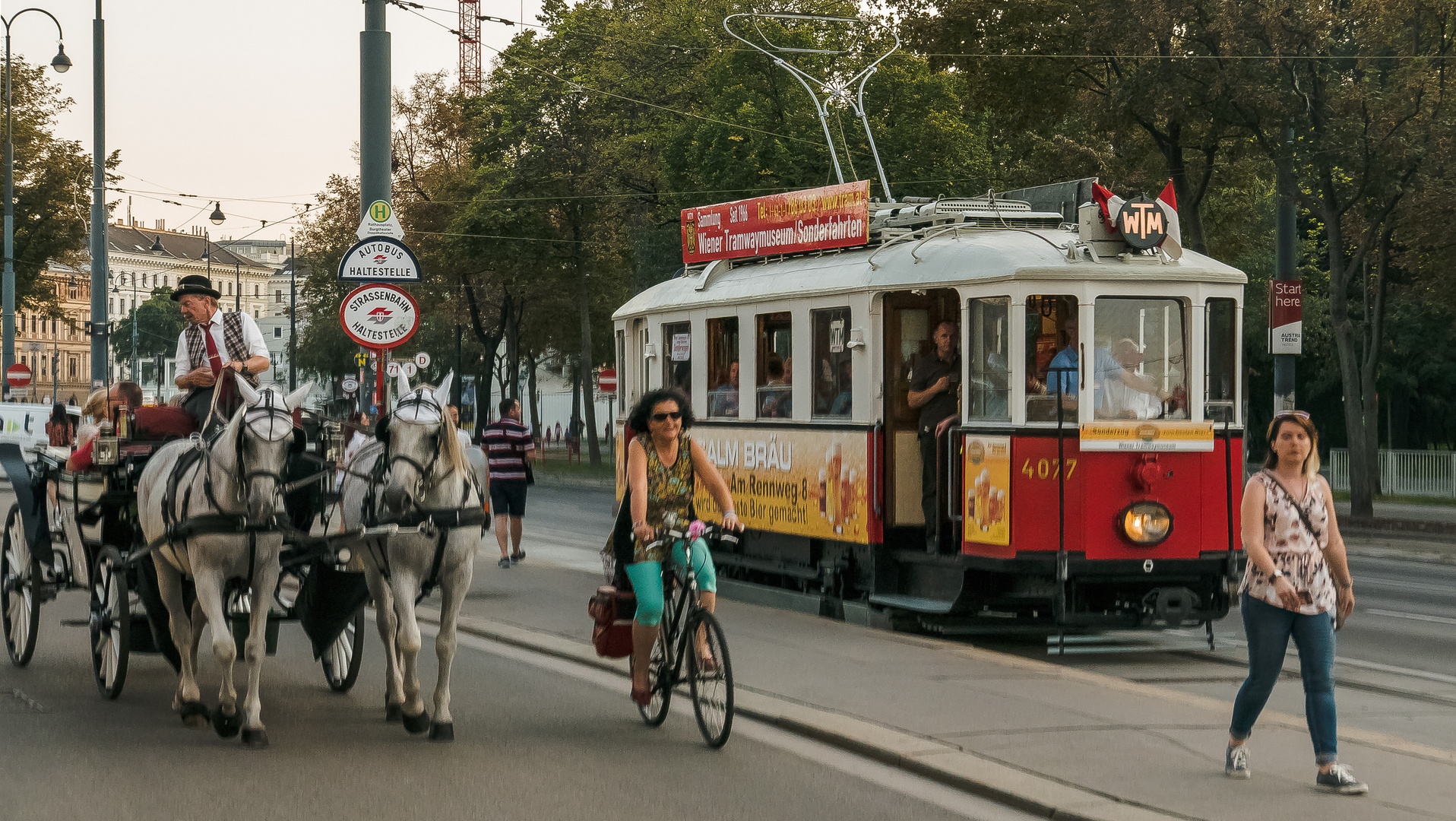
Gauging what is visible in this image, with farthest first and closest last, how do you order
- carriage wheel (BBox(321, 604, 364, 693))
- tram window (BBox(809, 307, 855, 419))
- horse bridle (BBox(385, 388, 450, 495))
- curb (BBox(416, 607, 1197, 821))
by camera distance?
tram window (BBox(809, 307, 855, 419)) → carriage wheel (BBox(321, 604, 364, 693)) → horse bridle (BBox(385, 388, 450, 495)) → curb (BBox(416, 607, 1197, 821))

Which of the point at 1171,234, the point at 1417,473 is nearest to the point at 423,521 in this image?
the point at 1171,234

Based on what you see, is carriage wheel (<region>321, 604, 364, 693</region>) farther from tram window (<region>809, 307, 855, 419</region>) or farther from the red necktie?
tram window (<region>809, 307, 855, 419</region>)

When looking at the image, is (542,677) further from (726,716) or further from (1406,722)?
(1406,722)

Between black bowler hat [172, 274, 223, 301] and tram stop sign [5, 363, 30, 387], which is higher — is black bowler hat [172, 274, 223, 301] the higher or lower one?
the lower one

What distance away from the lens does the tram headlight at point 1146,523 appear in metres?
10.6

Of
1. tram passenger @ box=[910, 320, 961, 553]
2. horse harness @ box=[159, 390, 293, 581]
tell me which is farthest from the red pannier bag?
tram passenger @ box=[910, 320, 961, 553]

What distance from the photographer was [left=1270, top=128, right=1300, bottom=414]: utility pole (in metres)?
21.3

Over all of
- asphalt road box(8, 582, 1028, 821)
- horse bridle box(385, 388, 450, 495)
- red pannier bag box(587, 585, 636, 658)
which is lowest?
asphalt road box(8, 582, 1028, 821)

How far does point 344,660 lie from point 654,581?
2434 mm

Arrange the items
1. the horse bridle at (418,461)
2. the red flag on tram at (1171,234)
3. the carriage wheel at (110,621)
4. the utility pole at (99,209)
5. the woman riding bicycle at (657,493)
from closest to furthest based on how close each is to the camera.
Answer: the horse bridle at (418,461) < the woman riding bicycle at (657,493) < the carriage wheel at (110,621) < the red flag on tram at (1171,234) < the utility pole at (99,209)

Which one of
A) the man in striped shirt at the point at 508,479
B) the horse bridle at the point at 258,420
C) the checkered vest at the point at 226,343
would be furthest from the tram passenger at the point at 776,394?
the horse bridle at the point at 258,420

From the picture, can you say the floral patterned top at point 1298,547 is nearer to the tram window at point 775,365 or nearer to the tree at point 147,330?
the tram window at point 775,365

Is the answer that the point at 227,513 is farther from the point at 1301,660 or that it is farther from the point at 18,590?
the point at 1301,660

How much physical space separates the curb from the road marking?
719cm
